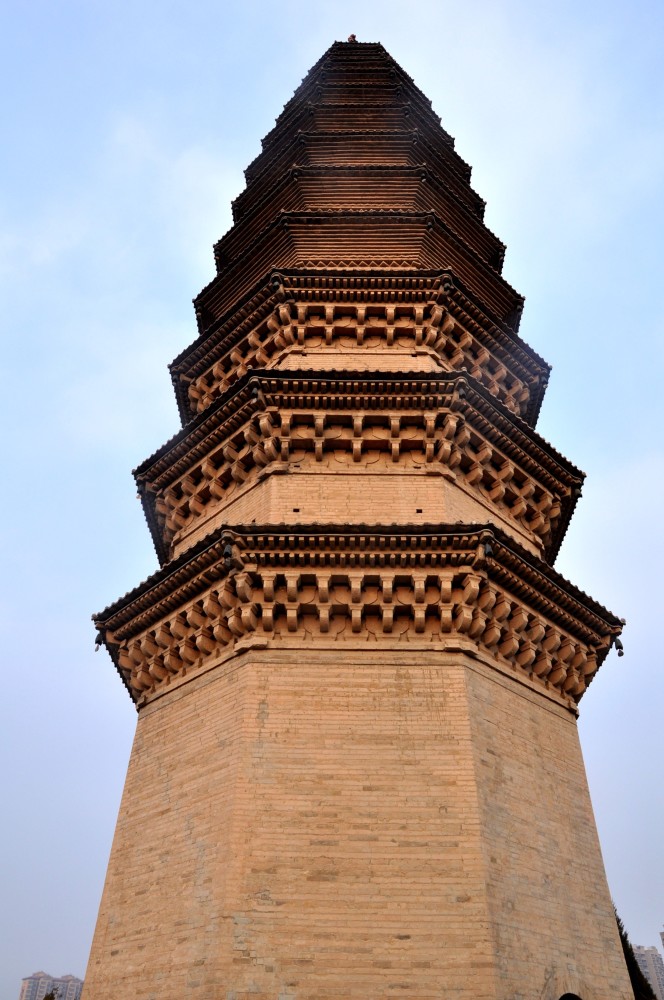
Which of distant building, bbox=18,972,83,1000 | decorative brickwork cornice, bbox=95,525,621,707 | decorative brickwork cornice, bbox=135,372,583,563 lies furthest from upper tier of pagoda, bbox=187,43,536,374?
distant building, bbox=18,972,83,1000

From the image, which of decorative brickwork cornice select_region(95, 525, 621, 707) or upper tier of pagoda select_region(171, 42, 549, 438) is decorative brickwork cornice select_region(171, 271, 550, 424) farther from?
decorative brickwork cornice select_region(95, 525, 621, 707)

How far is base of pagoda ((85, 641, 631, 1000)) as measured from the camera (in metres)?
8.84

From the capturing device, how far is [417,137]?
19.3 metres

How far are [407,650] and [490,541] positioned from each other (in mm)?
1798

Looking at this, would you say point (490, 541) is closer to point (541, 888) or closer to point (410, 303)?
point (541, 888)

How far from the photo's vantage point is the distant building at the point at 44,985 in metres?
80.4

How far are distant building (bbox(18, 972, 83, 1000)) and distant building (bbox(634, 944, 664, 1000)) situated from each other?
52044 mm

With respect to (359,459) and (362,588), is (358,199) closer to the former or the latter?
(359,459)

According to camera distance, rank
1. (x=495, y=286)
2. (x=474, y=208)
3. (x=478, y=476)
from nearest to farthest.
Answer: (x=478, y=476) < (x=495, y=286) < (x=474, y=208)

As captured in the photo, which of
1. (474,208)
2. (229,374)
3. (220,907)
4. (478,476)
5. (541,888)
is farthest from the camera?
(474,208)

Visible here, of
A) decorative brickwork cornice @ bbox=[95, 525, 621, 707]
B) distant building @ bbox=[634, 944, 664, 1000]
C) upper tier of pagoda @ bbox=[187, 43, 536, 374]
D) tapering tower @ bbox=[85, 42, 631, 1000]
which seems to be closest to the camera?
tapering tower @ bbox=[85, 42, 631, 1000]

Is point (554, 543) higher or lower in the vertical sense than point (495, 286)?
lower

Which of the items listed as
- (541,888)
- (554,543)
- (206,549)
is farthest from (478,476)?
(541,888)

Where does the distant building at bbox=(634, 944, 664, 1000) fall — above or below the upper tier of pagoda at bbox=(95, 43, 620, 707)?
above
